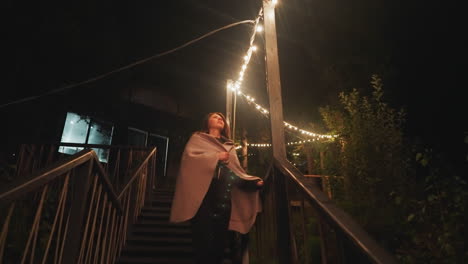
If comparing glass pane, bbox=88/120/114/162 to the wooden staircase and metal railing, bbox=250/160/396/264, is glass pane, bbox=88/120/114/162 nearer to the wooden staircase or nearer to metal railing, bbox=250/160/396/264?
the wooden staircase

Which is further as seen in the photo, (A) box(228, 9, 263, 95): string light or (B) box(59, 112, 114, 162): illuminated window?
(B) box(59, 112, 114, 162): illuminated window

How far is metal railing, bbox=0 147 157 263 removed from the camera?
119cm

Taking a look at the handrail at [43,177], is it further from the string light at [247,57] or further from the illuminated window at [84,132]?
the illuminated window at [84,132]

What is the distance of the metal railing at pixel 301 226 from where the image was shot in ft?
3.25

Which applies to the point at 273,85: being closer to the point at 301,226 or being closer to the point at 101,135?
the point at 301,226

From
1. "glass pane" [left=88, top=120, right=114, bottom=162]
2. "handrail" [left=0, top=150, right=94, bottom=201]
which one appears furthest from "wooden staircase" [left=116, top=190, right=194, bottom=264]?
"glass pane" [left=88, top=120, right=114, bottom=162]

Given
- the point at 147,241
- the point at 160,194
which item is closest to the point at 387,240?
the point at 147,241

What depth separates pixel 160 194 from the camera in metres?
5.67

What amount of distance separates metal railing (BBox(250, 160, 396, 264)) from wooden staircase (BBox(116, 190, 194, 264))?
3.28 ft

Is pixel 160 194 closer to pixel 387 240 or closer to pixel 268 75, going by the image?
pixel 268 75

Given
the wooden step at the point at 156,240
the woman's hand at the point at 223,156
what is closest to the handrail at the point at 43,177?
the woman's hand at the point at 223,156

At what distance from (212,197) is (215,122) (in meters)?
1.04

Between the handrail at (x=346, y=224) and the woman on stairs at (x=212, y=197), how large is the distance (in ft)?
3.10

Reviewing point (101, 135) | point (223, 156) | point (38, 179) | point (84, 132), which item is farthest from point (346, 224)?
point (101, 135)
